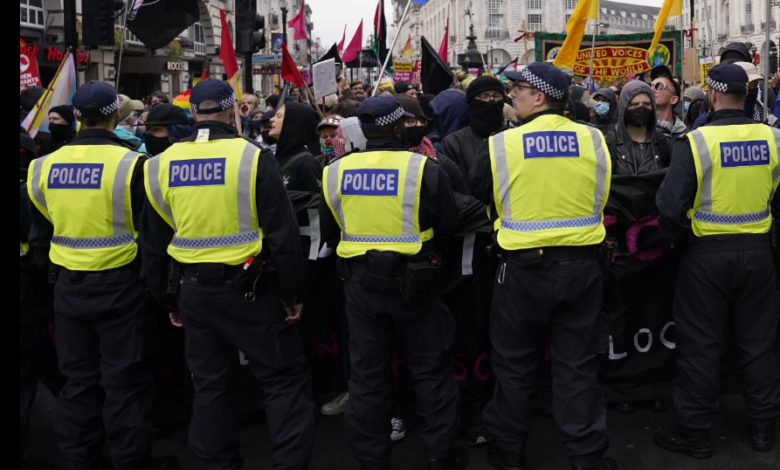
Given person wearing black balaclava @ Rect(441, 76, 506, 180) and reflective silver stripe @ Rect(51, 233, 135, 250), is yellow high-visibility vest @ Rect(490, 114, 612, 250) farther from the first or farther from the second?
reflective silver stripe @ Rect(51, 233, 135, 250)

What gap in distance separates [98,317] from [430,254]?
6.02 ft

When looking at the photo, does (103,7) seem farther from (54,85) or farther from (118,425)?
(118,425)

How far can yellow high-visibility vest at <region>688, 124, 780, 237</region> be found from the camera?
4.20 m

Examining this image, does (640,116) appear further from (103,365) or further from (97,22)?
(97,22)

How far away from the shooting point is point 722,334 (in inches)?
173

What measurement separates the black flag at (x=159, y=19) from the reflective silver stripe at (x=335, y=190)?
3.49 m

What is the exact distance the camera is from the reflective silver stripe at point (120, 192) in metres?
4.14

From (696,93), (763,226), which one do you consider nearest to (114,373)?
(763,226)

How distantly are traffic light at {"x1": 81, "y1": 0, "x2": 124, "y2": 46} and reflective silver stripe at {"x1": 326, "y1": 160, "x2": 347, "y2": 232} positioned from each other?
5240mm

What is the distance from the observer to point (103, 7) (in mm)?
8367

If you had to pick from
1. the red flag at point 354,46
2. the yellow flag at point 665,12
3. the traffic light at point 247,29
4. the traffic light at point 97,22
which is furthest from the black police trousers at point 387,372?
the red flag at point 354,46

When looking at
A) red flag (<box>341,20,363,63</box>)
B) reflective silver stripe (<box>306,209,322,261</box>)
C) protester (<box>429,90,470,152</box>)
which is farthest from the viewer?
red flag (<box>341,20,363,63</box>)

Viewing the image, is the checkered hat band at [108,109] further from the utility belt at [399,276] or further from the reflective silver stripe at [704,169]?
the reflective silver stripe at [704,169]

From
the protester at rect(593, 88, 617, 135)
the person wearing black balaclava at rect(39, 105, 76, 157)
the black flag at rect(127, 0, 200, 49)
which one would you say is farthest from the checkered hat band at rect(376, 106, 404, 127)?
the protester at rect(593, 88, 617, 135)
